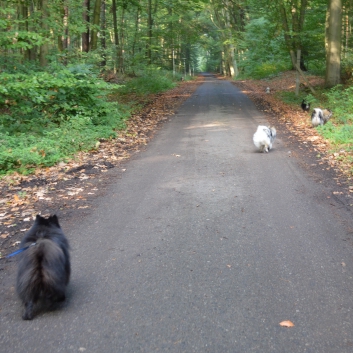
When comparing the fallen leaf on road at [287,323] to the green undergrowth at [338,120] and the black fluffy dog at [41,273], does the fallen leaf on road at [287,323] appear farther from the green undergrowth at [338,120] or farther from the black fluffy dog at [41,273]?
the green undergrowth at [338,120]

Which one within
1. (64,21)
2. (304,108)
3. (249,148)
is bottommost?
(249,148)

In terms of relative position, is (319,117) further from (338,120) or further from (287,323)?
(287,323)

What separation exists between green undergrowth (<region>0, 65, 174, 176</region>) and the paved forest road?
113 inches

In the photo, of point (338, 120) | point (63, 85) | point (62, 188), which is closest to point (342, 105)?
point (338, 120)

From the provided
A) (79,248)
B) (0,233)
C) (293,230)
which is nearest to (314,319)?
(293,230)

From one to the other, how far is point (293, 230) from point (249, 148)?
5778 millimetres

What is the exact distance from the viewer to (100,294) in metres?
4.09

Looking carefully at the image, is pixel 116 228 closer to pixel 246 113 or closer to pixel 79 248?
pixel 79 248

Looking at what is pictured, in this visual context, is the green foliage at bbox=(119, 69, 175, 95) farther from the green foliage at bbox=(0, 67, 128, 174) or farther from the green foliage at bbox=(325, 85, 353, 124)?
the green foliage at bbox=(325, 85, 353, 124)

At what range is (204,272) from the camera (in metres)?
4.51

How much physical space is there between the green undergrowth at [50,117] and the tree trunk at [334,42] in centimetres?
1081

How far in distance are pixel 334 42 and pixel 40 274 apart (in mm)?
18570

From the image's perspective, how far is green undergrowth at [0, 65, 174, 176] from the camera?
966 cm

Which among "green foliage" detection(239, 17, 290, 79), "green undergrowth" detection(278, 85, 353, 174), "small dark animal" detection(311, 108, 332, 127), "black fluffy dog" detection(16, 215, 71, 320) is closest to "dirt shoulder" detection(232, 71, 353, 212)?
"green undergrowth" detection(278, 85, 353, 174)
